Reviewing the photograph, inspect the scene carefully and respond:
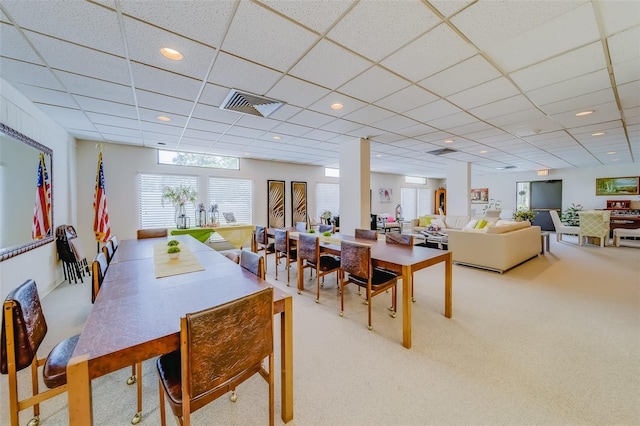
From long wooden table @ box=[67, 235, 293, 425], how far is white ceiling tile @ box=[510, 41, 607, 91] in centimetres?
305

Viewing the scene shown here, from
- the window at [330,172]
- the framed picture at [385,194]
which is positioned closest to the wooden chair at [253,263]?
the window at [330,172]

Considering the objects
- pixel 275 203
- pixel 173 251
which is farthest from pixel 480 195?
pixel 173 251

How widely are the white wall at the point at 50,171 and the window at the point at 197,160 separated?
1551 mm

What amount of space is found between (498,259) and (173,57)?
532 centimetres

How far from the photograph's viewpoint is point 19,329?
3.81 ft

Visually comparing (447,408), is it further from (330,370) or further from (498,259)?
(498,259)

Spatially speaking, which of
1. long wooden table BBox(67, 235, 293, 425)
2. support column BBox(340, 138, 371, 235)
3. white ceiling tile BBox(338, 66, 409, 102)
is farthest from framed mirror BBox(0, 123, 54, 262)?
support column BBox(340, 138, 371, 235)

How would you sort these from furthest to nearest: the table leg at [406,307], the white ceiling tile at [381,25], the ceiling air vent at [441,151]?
1. the ceiling air vent at [441,151]
2. the table leg at [406,307]
3. the white ceiling tile at [381,25]

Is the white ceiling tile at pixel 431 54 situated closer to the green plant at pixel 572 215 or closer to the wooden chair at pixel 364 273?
the wooden chair at pixel 364 273

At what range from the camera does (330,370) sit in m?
1.92

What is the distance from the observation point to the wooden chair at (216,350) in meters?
1.03

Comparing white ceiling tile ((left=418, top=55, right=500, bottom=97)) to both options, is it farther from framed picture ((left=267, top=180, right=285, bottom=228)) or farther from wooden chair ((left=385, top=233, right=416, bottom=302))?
framed picture ((left=267, top=180, right=285, bottom=228))

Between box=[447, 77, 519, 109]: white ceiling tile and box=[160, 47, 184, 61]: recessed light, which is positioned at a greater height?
box=[447, 77, 519, 109]: white ceiling tile

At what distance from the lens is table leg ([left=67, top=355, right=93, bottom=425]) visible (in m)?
0.86
